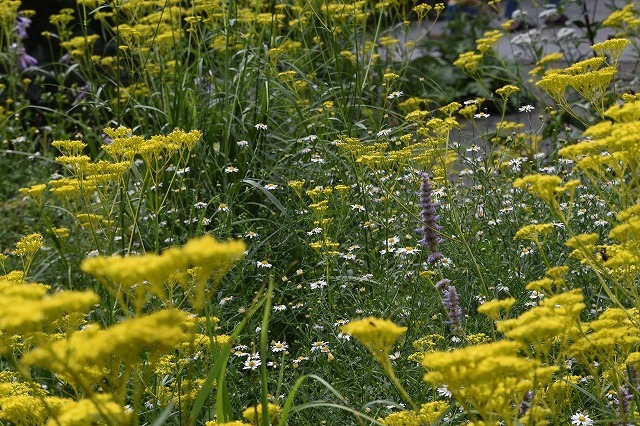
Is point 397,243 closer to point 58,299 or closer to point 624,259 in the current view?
point 624,259

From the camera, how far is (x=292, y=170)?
4.71m

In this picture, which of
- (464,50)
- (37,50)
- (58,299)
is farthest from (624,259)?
(37,50)

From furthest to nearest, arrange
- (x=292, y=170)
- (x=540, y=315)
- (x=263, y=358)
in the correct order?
(x=292, y=170)
(x=263, y=358)
(x=540, y=315)

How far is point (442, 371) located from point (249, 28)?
426 cm

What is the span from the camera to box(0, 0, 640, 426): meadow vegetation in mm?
1852

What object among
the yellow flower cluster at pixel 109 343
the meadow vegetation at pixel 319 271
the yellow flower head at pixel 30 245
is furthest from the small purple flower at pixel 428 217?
the yellow flower cluster at pixel 109 343

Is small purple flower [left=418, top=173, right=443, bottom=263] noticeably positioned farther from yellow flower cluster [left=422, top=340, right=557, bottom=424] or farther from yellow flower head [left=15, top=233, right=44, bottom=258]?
Answer: yellow flower cluster [left=422, top=340, right=557, bottom=424]

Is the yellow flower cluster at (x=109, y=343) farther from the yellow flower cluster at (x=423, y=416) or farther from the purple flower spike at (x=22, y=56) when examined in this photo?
the purple flower spike at (x=22, y=56)

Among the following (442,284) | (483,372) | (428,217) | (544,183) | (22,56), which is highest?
(544,183)

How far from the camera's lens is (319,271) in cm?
393

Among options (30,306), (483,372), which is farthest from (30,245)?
(483,372)

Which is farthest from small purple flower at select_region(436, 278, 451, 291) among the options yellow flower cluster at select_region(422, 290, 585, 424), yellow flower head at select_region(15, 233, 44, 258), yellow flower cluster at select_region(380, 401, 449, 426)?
yellow flower head at select_region(15, 233, 44, 258)

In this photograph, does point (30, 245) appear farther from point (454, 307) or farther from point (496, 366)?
point (496, 366)

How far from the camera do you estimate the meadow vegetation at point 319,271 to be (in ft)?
6.07
